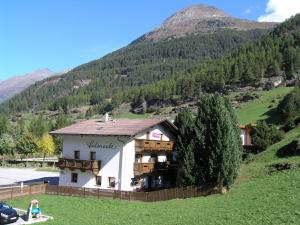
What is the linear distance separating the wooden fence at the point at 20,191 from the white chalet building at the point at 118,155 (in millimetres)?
5124

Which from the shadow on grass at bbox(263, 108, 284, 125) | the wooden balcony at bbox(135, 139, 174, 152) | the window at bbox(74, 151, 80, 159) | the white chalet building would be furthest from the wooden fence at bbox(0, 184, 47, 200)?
the shadow on grass at bbox(263, 108, 284, 125)

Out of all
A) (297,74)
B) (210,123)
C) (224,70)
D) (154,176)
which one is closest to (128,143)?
(154,176)

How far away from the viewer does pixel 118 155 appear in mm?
50969

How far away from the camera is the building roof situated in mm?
50969

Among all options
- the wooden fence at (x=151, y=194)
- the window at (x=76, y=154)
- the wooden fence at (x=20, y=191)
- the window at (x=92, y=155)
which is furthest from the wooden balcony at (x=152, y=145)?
the wooden fence at (x=20, y=191)

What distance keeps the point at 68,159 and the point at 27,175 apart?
2403 cm

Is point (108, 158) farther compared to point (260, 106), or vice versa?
point (260, 106)

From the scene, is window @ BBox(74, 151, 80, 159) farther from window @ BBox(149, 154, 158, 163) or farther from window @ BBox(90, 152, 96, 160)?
window @ BBox(149, 154, 158, 163)

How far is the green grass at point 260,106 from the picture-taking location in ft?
379

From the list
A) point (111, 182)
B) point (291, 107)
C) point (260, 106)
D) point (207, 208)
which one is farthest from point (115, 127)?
point (260, 106)

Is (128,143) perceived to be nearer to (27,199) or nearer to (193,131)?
(193,131)

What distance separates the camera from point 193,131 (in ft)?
157

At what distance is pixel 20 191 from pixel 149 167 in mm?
14751

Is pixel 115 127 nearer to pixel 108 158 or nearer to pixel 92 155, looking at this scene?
pixel 108 158
